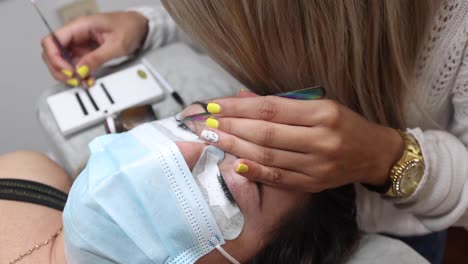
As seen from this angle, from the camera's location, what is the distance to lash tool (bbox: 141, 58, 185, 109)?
1.12m

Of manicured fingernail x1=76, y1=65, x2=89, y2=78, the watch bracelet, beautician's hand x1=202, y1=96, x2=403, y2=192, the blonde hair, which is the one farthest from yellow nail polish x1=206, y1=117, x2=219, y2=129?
manicured fingernail x1=76, y1=65, x2=89, y2=78

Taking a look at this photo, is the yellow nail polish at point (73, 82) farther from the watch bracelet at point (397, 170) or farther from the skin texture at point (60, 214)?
the watch bracelet at point (397, 170)

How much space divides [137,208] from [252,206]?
0.64 ft

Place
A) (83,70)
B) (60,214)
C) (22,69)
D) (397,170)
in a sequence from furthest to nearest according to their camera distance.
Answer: (22,69) → (83,70) → (60,214) → (397,170)

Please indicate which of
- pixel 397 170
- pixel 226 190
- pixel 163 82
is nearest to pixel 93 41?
pixel 163 82

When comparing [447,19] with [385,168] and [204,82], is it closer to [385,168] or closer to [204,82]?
[385,168]

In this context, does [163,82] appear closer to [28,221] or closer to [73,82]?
[73,82]

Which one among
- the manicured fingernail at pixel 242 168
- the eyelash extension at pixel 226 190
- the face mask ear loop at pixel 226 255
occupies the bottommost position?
the face mask ear loop at pixel 226 255

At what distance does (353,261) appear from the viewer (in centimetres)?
88

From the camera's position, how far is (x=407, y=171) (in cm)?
79

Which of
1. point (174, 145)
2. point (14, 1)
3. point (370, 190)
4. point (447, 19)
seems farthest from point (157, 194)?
point (14, 1)

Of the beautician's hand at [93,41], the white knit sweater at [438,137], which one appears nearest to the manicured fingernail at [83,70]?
the beautician's hand at [93,41]

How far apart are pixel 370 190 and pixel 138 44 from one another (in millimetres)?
751

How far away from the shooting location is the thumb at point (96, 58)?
1.11m
